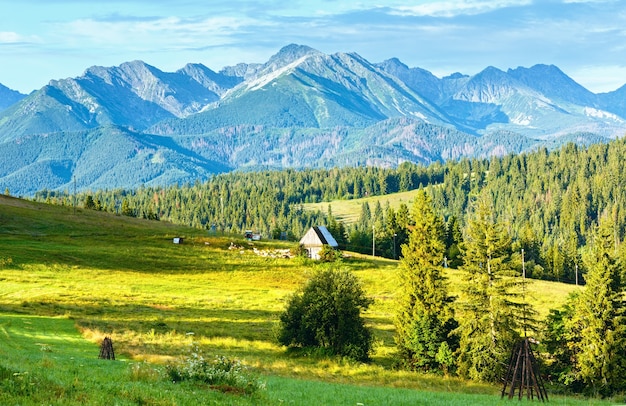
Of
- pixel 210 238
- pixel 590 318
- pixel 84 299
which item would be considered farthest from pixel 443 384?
pixel 210 238

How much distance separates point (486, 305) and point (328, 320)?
13680mm

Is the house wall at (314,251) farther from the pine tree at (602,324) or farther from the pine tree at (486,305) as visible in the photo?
the pine tree at (602,324)

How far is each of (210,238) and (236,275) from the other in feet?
114

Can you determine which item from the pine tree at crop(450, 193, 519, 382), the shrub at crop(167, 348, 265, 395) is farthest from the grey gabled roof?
the shrub at crop(167, 348, 265, 395)

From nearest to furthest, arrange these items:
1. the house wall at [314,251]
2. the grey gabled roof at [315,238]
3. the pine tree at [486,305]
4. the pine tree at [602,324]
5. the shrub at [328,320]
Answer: the pine tree at [602,324] → the pine tree at [486,305] → the shrub at [328,320] → the house wall at [314,251] → the grey gabled roof at [315,238]

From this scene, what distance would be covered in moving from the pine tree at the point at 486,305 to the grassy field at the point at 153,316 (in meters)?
2.19

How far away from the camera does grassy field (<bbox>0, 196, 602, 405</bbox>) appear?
20.0 meters

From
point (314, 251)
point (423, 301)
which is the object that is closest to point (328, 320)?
point (423, 301)

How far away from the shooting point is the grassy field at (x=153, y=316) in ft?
65.7

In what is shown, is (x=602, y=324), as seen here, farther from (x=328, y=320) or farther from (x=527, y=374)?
(x=328, y=320)

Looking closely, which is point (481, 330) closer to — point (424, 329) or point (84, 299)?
point (424, 329)

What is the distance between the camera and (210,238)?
140 metres

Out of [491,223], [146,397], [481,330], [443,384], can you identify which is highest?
[491,223]

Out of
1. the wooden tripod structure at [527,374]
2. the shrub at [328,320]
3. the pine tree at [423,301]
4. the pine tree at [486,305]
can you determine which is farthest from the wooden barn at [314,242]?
the wooden tripod structure at [527,374]
